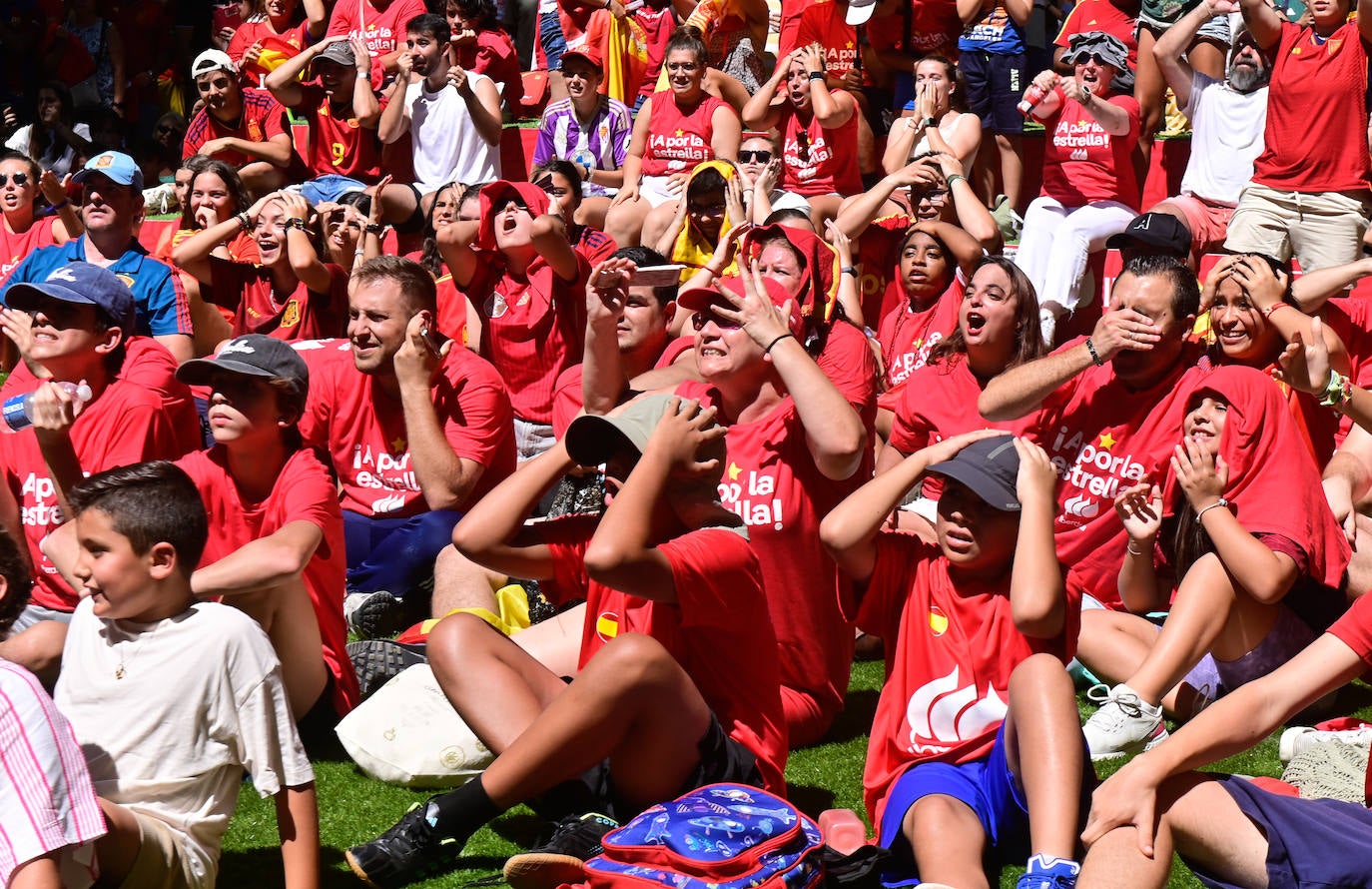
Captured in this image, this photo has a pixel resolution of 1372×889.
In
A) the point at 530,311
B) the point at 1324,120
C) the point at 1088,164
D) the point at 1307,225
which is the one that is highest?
the point at 1324,120

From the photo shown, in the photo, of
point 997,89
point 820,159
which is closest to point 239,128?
point 820,159

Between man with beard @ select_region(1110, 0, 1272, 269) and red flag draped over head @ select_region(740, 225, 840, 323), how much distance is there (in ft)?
9.40

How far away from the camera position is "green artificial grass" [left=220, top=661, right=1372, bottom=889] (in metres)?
3.96

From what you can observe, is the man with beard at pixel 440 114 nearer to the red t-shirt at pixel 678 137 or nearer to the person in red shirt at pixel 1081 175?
the red t-shirt at pixel 678 137

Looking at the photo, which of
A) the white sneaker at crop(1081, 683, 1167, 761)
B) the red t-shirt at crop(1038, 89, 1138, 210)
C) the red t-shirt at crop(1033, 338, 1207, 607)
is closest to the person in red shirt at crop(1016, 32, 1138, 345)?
the red t-shirt at crop(1038, 89, 1138, 210)

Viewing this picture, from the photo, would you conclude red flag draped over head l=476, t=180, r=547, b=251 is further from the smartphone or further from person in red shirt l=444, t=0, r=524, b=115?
person in red shirt l=444, t=0, r=524, b=115

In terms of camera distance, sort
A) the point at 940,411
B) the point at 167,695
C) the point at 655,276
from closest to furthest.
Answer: the point at 167,695
the point at 940,411
the point at 655,276

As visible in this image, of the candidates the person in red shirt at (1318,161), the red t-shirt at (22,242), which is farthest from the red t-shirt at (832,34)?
the red t-shirt at (22,242)

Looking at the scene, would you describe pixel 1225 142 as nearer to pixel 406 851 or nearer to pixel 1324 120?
pixel 1324 120

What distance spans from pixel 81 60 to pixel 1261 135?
10.7 m

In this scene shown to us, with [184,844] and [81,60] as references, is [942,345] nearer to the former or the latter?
[184,844]

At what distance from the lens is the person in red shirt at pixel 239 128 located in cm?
1048

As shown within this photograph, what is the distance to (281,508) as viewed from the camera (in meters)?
4.55

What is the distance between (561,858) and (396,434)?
264 cm
